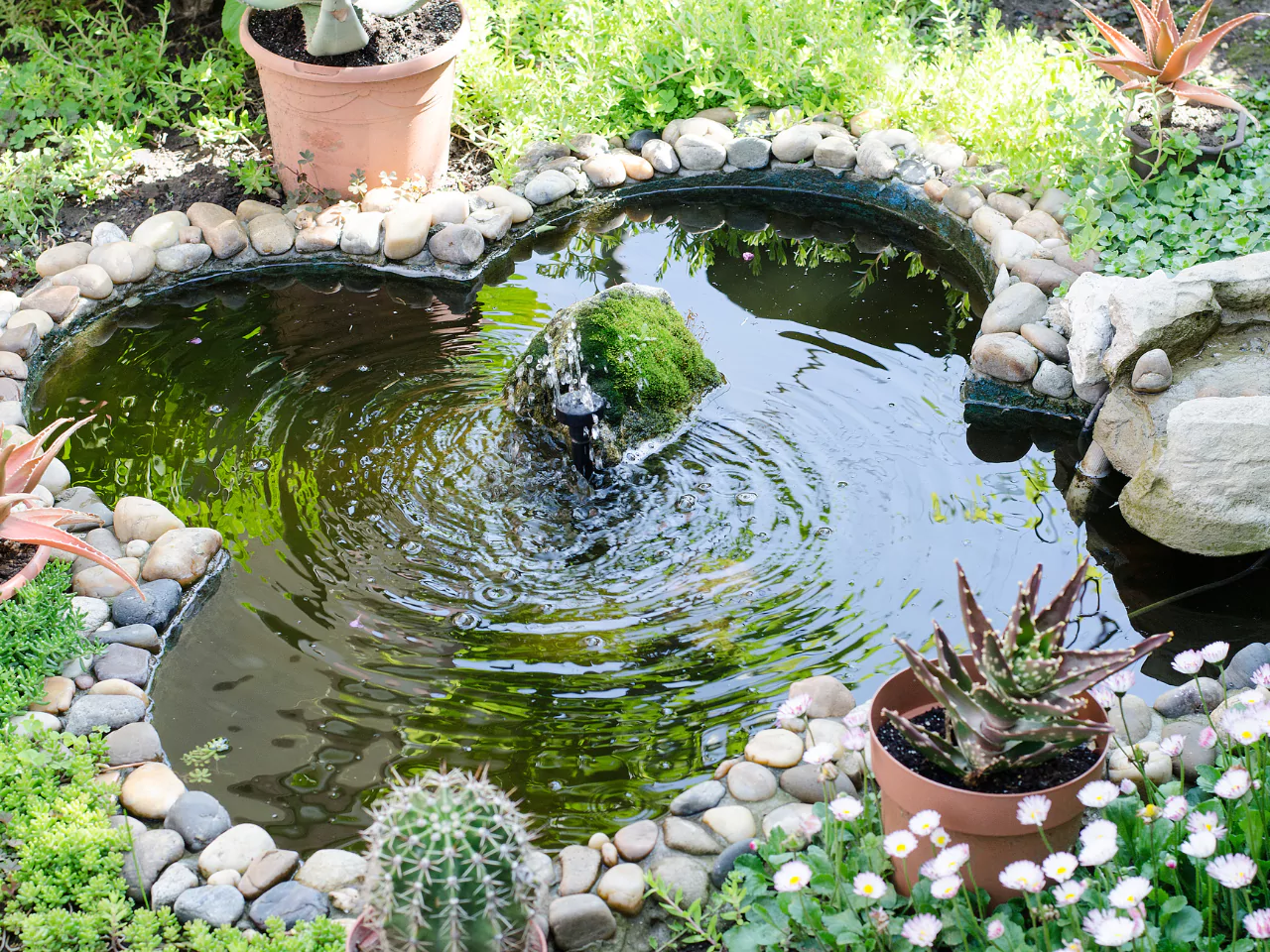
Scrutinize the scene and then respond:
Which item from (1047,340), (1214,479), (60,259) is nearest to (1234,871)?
(1214,479)

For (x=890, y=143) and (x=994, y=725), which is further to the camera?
(x=890, y=143)

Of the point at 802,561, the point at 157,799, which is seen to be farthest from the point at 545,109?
the point at 157,799

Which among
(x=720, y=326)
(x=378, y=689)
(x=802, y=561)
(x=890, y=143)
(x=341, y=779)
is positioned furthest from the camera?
(x=890, y=143)

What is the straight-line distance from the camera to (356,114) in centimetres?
497

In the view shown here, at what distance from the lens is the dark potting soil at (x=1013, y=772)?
7.16ft

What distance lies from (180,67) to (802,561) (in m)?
A: 4.17

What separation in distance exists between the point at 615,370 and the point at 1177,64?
2776 millimetres

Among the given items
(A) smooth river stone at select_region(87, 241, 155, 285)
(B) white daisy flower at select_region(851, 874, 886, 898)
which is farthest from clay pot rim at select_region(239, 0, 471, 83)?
(B) white daisy flower at select_region(851, 874, 886, 898)

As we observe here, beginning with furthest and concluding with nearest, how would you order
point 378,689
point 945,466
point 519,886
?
point 945,466, point 378,689, point 519,886

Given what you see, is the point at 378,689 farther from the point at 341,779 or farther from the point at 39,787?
the point at 39,787

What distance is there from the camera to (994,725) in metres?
2.09

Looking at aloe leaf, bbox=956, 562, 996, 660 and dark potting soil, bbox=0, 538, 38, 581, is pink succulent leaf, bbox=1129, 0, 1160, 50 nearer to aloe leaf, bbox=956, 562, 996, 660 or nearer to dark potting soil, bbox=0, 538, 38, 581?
aloe leaf, bbox=956, 562, 996, 660

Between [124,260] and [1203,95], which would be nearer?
[1203,95]

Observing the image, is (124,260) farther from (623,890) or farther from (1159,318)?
(1159,318)
